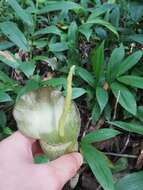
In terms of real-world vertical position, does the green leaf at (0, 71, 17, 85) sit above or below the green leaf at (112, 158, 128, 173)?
above

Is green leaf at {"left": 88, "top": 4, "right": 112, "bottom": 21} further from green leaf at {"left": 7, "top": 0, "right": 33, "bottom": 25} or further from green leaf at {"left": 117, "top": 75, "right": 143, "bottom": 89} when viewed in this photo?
green leaf at {"left": 117, "top": 75, "right": 143, "bottom": 89}

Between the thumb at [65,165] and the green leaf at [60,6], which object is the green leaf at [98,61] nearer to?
the green leaf at [60,6]

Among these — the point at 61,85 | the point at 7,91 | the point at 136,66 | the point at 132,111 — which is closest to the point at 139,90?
the point at 136,66

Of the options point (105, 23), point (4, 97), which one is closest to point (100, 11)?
point (105, 23)

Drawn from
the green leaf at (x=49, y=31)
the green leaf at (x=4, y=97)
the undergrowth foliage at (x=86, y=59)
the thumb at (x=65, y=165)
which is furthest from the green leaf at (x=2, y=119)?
the thumb at (x=65, y=165)

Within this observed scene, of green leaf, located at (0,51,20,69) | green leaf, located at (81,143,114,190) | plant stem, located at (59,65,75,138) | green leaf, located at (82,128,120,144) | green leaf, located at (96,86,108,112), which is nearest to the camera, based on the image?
plant stem, located at (59,65,75,138)

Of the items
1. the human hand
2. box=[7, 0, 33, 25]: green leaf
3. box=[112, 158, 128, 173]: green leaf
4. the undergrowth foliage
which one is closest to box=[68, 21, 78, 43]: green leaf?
the undergrowth foliage
